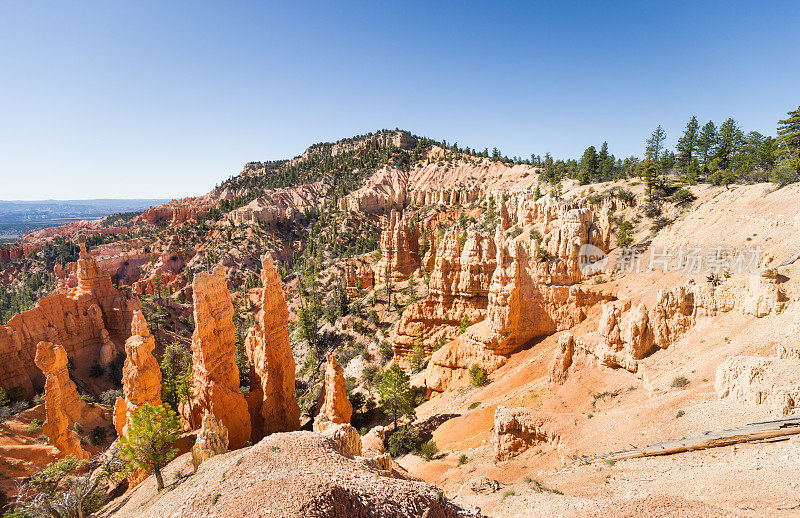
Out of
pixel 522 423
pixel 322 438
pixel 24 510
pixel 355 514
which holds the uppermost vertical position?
pixel 355 514

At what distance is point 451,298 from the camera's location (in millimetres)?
39656

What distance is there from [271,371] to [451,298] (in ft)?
67.5

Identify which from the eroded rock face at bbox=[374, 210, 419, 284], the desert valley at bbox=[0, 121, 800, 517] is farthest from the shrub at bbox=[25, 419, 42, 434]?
the eroded rock face at bbox=[374, 210, 419, 284]

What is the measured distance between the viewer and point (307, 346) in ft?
179

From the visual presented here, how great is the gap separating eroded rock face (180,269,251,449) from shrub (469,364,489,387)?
17.5 meters

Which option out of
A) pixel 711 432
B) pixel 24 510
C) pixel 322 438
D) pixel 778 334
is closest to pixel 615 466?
pixel 711 432

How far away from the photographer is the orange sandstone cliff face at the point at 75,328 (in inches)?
1390

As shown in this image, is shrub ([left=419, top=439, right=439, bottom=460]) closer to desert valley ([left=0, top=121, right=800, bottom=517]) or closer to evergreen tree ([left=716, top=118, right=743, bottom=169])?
desert valley ([left=0, top=121, right=800, bottom=517])

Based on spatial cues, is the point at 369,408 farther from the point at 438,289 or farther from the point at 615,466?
the point at 615,466

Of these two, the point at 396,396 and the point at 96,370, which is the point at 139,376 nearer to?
the point at 396,396

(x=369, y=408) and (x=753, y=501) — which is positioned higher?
(x=753, y=501)

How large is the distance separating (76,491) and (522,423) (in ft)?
69.7

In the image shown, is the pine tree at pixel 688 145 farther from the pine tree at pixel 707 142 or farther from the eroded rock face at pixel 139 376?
the eroded rock face at pixel 139 376

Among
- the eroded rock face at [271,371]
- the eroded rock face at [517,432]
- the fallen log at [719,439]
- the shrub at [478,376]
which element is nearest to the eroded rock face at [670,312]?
the eroded rock face at [517,432]
